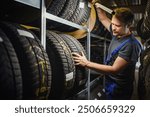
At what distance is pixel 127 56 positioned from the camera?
2.66 metres

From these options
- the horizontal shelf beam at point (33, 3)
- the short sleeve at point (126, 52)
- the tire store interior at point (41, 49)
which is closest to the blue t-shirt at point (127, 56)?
the short sleeve at point (126, 52)

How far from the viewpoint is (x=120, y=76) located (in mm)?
2893

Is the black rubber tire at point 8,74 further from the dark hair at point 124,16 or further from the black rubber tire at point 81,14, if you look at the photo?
the dark hair at point 124,16

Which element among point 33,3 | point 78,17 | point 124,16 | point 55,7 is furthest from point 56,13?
point 124,16

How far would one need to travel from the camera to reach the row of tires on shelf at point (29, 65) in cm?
124

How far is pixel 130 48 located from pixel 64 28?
91 cm

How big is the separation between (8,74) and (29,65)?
24 cm

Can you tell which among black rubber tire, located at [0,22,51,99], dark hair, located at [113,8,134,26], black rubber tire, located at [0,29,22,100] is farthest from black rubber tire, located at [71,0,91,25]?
black rubber tire, located at [0,29,22,100]

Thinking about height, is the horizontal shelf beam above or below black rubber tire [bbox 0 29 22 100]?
above

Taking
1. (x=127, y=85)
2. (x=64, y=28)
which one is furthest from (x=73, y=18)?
(x=127, y=85)

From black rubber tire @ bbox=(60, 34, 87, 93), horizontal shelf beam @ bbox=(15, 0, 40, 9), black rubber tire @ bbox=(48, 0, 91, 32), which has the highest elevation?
horizontal shelf beam @ bbox=(15, 0, 40, 9)

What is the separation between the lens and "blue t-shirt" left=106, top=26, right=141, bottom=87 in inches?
105

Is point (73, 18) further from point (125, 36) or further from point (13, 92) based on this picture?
point (13, 92)

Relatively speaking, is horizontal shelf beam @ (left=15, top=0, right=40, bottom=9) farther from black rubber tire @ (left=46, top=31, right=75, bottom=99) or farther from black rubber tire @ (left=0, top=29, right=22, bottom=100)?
black rubber tire @ (left=46, top=31, right=75, bottom=99)
